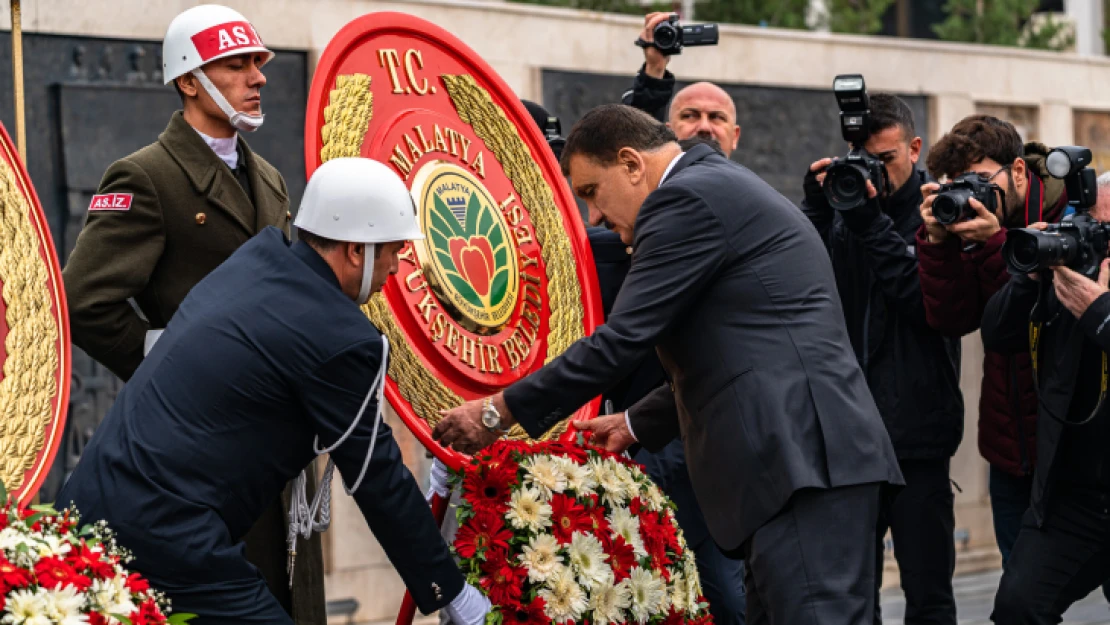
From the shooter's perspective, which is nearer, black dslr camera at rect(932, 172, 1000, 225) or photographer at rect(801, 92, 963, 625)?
black dslr camera at rect(932, 172, 1000, 225)

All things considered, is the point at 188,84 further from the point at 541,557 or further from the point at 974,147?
the point at 974,147

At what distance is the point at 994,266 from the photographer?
5668 millimetres

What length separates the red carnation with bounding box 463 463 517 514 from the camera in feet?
14.1

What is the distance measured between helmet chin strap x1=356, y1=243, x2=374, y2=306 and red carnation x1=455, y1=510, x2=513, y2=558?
0.73m

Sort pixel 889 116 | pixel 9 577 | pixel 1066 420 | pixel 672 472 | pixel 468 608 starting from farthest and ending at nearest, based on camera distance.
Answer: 1. pixel 889 116
2. pixel 672 472
3. pixel 1066 420
4. pixel 468 608
5. pixel 9 577

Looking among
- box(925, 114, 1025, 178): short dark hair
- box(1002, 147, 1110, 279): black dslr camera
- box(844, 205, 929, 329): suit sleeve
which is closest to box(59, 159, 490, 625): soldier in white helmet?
box(1002, 147, 1110, 279): black dslr camera

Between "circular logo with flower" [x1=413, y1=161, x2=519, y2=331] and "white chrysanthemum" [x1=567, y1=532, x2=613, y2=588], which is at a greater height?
"circular logo with flower" [x1=413, y1=161, x2=519, y2=331]

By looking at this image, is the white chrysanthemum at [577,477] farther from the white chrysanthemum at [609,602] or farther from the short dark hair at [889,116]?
the short dark hair at [889,116]

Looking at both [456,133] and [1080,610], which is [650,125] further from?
[1080,610]

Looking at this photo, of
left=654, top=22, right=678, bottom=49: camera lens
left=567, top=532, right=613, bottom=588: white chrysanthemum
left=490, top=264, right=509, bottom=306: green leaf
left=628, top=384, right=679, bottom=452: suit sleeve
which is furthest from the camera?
left=654, top=22, right=678, bottom=49: camera lens

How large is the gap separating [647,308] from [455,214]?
0.60m

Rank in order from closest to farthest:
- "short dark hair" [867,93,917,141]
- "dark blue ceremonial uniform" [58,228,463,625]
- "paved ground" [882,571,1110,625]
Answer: "dark blue ceremonial uniform" [58,228,463,625] < "short dark hair" [867,93,917,141] < "paved ground" [882,571,1110,625]

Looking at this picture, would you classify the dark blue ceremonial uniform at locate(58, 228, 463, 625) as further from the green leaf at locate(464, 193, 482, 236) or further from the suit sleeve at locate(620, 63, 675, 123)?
the suit sleeve at locate(620, 63, 675, 123)

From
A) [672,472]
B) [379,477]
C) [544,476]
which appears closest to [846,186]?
[672,472]
